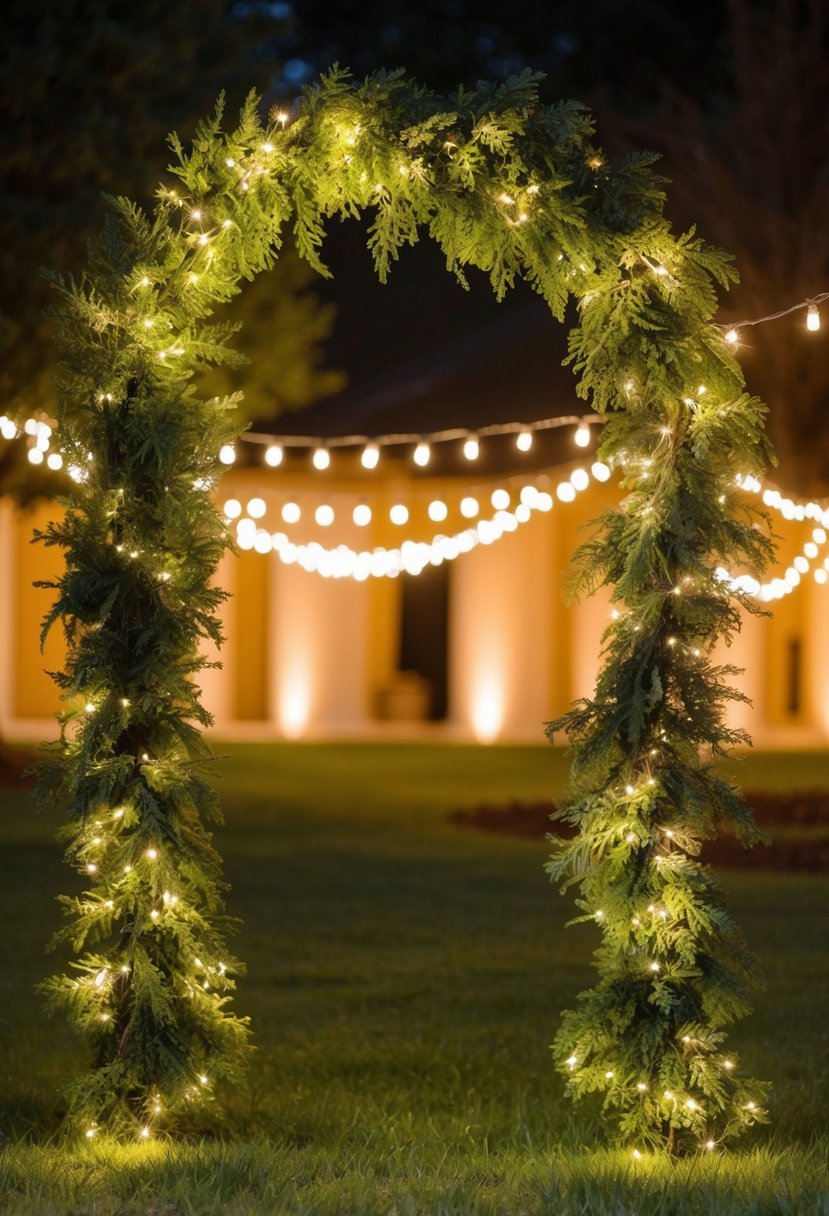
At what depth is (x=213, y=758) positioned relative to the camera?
557 cm

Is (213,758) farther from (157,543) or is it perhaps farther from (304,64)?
(304,64)

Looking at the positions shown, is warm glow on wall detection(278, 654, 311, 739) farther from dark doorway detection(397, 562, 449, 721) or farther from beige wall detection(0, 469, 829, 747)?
dark doorway detection(397, 562, 449, 721)

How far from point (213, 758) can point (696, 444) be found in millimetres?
1886

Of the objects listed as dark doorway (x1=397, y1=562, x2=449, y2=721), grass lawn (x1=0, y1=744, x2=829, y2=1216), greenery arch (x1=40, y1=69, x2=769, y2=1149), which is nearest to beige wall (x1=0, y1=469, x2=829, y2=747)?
dark doorway (x1=397, y1=562, x2=449, y2=721)

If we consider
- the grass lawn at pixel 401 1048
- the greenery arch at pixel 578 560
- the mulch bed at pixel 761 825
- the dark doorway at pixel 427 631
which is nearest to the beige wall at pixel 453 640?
Answer: the dark doorway at pixel 427 631

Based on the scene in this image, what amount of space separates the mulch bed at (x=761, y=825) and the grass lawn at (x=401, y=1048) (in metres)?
0.39

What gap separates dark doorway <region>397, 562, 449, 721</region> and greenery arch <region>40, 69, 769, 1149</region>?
1771cm

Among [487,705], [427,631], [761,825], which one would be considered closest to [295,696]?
[487,705]

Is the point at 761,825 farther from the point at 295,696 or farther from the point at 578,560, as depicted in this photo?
the point at 578,560

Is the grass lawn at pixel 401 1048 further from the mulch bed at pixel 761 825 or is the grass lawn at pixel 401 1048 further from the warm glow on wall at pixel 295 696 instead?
the warm glow on wall at pixel 295 696

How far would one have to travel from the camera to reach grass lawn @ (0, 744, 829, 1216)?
4.52m

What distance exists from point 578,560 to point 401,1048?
247cm

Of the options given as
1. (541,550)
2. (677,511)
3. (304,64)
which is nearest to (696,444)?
(677,511)

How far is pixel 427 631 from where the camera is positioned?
23516 millimetres
